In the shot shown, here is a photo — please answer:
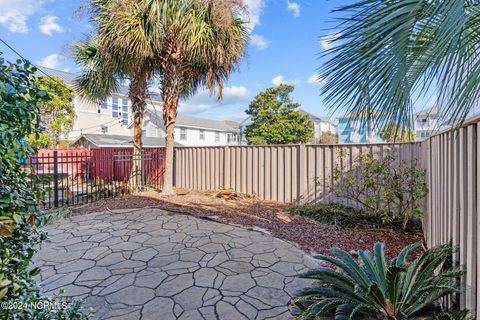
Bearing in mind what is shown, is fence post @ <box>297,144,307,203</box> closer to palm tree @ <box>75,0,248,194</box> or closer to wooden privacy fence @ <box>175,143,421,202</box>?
wooden privacy fence @ <box>175,143,421,202</box>

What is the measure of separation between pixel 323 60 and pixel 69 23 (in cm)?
848

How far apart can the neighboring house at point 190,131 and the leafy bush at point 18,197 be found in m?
18.8

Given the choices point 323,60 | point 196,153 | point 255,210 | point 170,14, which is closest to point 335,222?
point 255,210

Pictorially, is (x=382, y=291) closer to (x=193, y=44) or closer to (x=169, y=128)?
(x=193, y=44)

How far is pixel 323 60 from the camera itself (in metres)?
1.16

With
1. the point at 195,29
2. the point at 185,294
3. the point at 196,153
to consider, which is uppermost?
the point at 195,29

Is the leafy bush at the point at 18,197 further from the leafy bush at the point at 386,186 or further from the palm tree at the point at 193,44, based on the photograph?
the palm tree at the point at 193,44

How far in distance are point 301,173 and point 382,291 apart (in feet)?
15.5

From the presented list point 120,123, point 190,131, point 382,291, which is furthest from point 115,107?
point 382,291

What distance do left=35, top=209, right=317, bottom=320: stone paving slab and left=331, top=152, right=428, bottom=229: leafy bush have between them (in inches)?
82.8

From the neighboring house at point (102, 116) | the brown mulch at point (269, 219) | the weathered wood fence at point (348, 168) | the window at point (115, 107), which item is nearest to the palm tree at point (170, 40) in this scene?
the brown mulch at point (269, 219)

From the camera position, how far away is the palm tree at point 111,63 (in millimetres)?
6171

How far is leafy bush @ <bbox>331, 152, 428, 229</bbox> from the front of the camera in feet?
14.5

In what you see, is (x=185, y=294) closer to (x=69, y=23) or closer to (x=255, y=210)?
(x=255, y=210)
